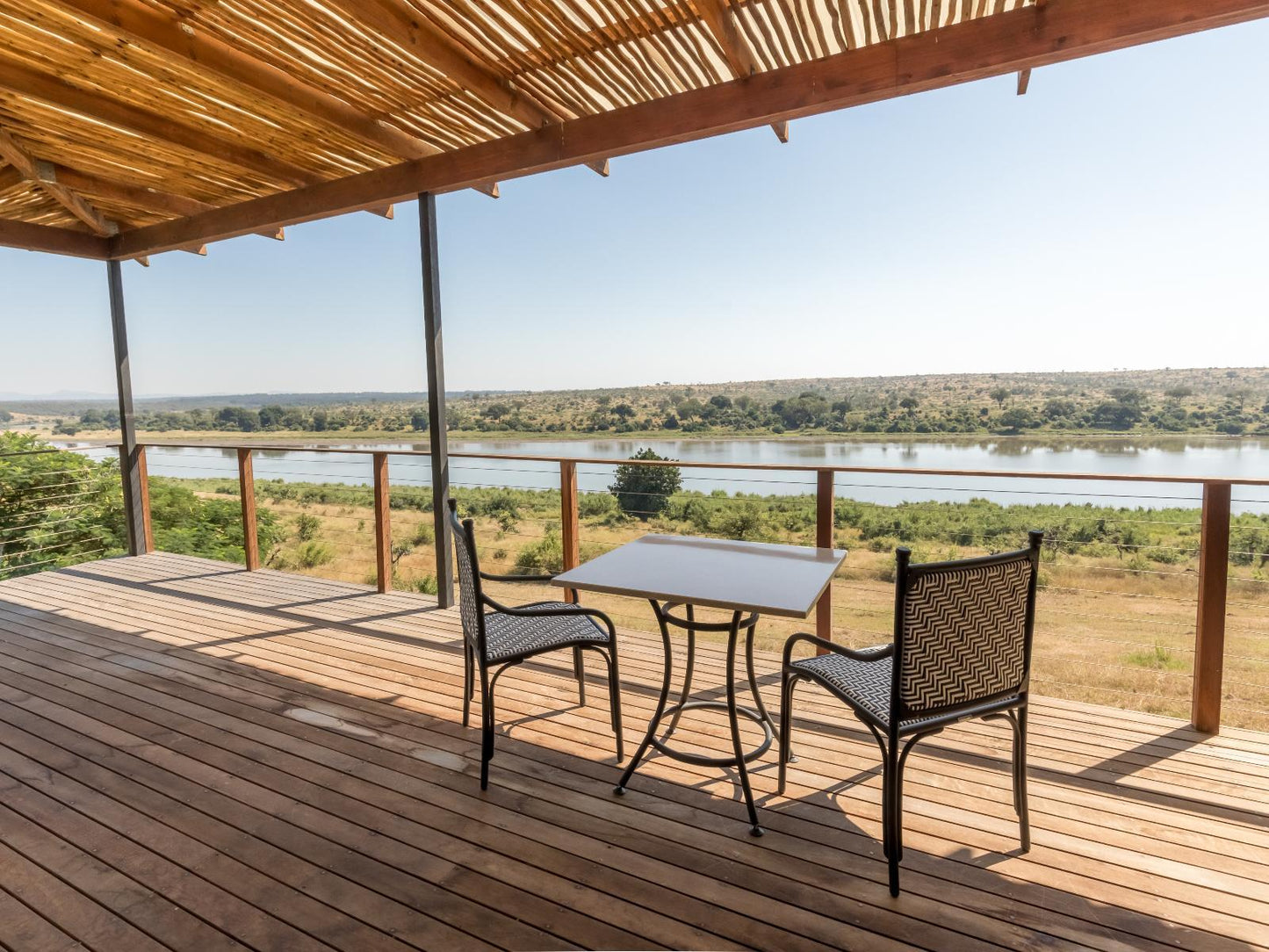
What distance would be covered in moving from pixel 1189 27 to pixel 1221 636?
217 centimetres

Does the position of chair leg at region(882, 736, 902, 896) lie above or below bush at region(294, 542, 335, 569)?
above

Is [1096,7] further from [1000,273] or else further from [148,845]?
[1000,273]

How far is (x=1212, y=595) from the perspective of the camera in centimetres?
250

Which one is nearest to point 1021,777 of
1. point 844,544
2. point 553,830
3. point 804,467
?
point 553,830

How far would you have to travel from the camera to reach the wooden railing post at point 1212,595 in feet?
8.11

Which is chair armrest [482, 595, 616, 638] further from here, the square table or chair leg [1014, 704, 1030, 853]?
chair leg [1014, 704, 1030, 853]

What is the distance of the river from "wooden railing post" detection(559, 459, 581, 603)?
55 mm

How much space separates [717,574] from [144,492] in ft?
19.4

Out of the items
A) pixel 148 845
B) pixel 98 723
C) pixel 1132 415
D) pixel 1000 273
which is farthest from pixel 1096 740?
pixel 1000 273

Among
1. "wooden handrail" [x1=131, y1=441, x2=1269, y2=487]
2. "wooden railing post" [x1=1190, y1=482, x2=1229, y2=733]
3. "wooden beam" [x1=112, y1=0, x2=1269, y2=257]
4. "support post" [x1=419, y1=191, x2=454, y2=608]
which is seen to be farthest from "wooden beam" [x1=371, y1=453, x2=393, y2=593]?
"wooden railing post" [x1=1190, y1=482, x2=1229, y2=733]

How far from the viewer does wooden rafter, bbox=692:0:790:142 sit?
2.36m

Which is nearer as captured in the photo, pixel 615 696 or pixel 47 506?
pixel 615 696

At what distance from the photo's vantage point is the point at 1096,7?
2305mm

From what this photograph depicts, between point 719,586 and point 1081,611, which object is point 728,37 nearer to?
point 719,586
